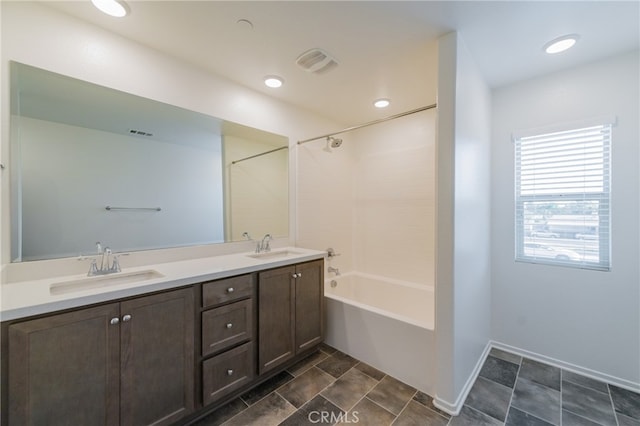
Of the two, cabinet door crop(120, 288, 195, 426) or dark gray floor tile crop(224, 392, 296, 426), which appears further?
dark gray floor tile crop(224, 392, 296, 426)

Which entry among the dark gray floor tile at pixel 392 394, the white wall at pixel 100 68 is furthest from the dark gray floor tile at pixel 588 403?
the white wall at pixel 100 68

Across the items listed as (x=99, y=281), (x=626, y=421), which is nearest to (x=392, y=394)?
(x=626, y=421)

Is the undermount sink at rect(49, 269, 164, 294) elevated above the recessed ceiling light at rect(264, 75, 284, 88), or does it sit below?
below

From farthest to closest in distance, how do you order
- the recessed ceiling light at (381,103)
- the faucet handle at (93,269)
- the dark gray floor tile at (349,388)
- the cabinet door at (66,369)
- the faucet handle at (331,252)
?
the faucet handle at (331,252), the recessed ceiling light at (381,103), the dark gray floor tile at (349,388), the faucet handle at (93,269), the cabinet door at (66,369)

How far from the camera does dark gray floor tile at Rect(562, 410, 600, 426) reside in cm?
153

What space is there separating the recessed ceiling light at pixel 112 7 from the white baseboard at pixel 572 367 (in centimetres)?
381

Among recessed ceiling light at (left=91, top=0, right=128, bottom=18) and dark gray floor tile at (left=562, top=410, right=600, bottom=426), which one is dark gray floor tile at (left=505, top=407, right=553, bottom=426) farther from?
recessed ceiling light at (left=91, top=0, right=128, bottom=18)

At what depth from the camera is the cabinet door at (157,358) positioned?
124 centimetres

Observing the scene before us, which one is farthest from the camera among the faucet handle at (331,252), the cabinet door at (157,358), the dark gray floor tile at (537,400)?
the faucet handle at (331,252)

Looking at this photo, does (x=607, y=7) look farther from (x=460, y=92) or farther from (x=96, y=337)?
(x=96, y=337)

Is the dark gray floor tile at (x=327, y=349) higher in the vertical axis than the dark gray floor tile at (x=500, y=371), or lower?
higher

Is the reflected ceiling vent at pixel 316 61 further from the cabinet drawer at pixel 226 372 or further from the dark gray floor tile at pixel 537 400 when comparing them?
the dark gray floor tile at pixel 537 400

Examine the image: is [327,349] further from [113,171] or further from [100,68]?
[100,68]

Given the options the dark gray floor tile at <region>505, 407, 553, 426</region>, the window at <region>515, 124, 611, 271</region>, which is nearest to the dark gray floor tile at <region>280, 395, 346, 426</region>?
the dark gray floor tile at <region>505, 407, 553, 426</region>
